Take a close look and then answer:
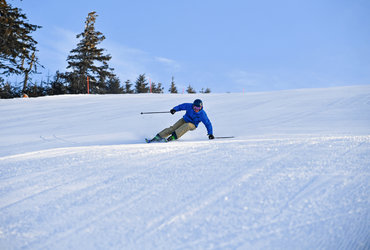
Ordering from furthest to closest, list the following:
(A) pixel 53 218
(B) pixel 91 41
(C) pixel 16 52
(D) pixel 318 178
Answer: (B) pixel 91 41 → (C) pixel 16 52 → (D) pixel 318 178 → (A) pixel 53 218

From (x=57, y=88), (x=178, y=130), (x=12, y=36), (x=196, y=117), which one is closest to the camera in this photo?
(x=178, y=130)

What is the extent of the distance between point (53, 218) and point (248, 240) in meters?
1.48

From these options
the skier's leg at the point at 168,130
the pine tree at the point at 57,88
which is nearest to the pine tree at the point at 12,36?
the pine tree at the point at 57,88

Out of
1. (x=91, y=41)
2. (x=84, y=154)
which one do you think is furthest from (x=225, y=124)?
(x=91, y=41)

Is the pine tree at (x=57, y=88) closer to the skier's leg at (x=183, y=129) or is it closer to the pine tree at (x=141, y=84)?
the pine tree at (x=141, y=84)

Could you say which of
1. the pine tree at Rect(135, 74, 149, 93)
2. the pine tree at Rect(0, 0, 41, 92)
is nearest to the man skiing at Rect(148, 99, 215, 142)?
the pine tree at Rect(0, 0, 41, 92)

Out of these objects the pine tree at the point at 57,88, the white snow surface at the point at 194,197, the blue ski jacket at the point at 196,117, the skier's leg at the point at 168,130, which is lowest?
the white snow surface at the point at 194,197

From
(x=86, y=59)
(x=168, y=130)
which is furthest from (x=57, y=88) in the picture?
(x=168, y=130)

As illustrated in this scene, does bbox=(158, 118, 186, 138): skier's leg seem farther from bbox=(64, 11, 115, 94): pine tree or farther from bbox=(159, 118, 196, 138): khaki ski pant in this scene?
bbox=(64, 11, 115, 94): pine tree

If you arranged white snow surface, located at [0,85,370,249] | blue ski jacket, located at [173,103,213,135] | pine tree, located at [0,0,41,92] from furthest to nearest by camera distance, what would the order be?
1. pine tree, located at [0,0,41,92]
2. blue ski jacket, located at [173,103,213,135]
3. white snow surface, located at [0,85,370,249]

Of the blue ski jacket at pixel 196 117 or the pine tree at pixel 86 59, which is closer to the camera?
the blue ski jacket at pixel 196 117

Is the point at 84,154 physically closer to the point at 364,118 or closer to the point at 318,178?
the point at 318,178

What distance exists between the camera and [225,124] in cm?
785

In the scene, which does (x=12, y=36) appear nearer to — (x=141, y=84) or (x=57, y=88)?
(x=57, y=88)
